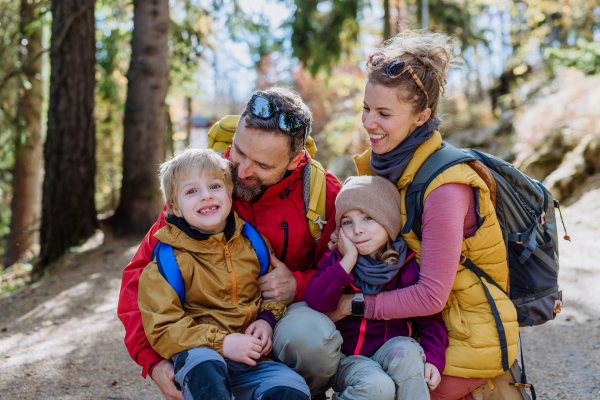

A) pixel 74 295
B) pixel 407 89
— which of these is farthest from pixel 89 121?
pixel 407 89

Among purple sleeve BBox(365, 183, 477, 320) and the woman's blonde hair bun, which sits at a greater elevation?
the woman's blonde hair bun

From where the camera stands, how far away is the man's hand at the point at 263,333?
217 cm

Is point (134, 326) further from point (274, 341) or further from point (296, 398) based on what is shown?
point (296, 398)

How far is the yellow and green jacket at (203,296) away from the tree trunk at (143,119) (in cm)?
476

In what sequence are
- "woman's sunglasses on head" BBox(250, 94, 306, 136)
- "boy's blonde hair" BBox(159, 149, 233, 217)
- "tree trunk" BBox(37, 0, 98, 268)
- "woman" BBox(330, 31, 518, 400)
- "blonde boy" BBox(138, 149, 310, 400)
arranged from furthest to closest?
"tree trunk" BBox(37, 0, 98, 268), "woman's sunglasses on head" BBox(250, 94, 306, 136), "boy's blonde hair" BBox(159, 149, 233, 217), "woman" BBox(330, 31, 518, 400), "blonde boy" BBox(138, 149, 310, 400)

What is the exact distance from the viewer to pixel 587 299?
15.0ft

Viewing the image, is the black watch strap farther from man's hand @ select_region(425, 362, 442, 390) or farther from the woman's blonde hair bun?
the woman's blonde hair bun

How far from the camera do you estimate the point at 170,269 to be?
2.16m

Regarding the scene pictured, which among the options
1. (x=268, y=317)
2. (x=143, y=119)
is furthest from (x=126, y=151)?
(x=268, y=317)

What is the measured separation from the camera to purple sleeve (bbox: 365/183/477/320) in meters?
2.07

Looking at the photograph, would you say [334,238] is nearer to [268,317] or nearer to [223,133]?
[268,317]

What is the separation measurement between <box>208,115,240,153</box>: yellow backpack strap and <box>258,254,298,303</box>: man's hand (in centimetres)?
87

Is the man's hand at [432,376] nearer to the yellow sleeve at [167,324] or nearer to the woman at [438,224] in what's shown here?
the woman at [438,224]

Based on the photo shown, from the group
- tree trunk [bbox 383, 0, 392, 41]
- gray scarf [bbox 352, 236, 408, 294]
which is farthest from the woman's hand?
tree trunk [bbox 383, 0, 392, 41]
